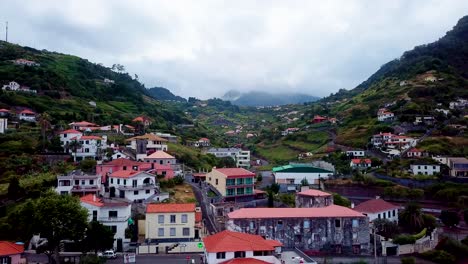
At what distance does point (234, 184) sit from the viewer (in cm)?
4734

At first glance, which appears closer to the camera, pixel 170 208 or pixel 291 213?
pixel 170 208

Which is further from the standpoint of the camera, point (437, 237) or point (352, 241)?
point (437, 237)

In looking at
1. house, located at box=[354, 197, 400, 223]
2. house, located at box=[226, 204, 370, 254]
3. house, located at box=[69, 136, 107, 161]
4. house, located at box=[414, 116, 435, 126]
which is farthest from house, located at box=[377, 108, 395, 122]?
house, located at box=[69, 136, 107, 161]

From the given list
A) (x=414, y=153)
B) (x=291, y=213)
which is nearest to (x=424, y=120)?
(x=414, y=153)

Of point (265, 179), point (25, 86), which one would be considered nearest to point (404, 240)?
point (265, 179)

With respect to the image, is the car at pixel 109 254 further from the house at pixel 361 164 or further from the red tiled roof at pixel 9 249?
the house at pixel 361 164

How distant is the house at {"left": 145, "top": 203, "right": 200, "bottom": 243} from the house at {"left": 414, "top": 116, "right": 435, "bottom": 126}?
6568 cm

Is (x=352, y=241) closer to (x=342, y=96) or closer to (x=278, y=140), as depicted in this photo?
(x=278, y=140)

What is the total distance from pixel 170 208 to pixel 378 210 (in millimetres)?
22719

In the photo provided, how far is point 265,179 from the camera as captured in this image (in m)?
65.9

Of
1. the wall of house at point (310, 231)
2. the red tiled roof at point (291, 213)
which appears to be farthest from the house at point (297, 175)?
the wall of house at point (310, 231)

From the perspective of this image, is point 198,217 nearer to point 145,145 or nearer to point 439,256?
point 439,256

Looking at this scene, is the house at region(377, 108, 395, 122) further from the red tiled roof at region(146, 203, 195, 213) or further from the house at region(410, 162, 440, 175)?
the red tiled roof at region(146, 203, 195, 213)

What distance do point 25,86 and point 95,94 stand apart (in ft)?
75.3
